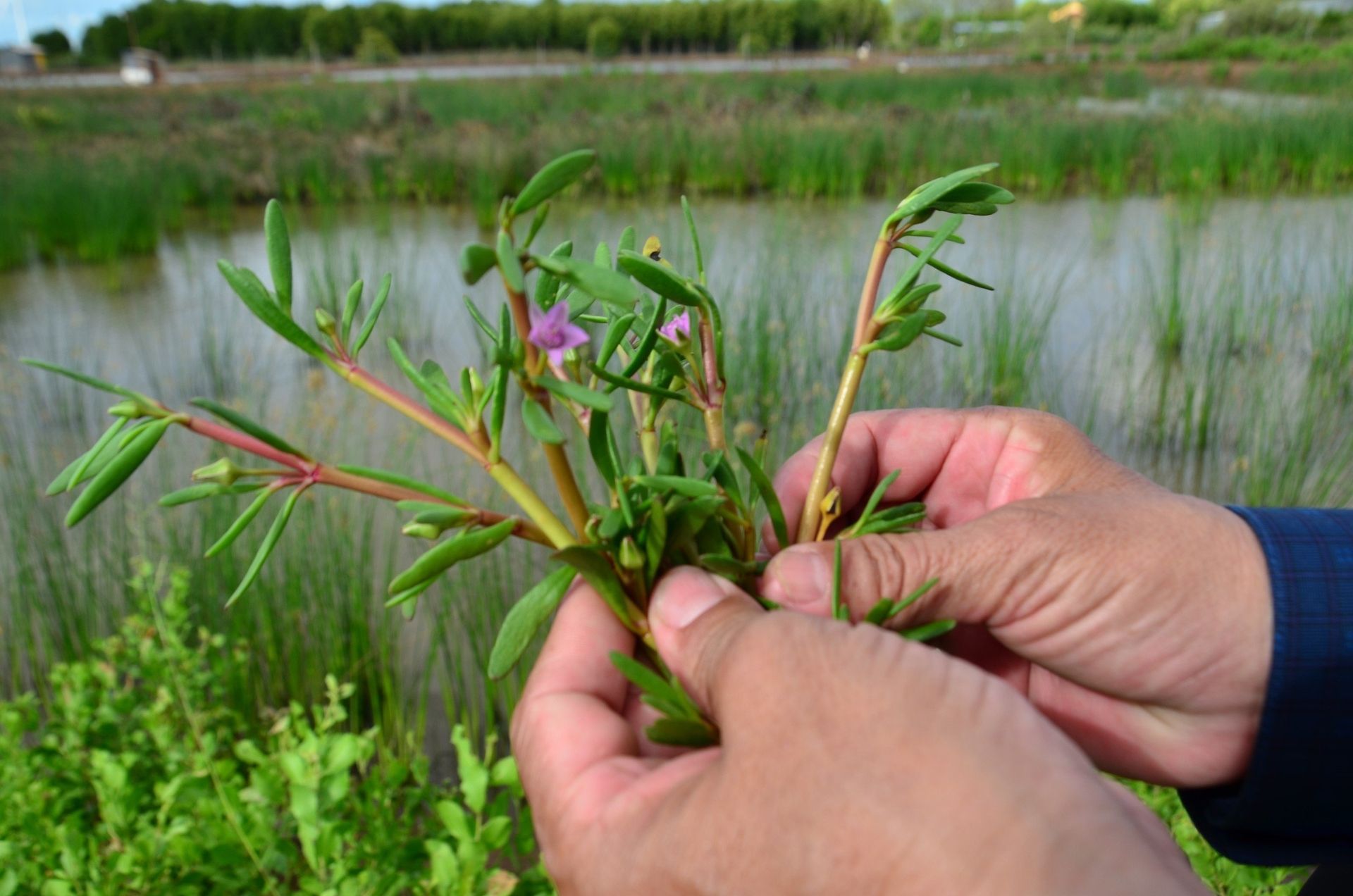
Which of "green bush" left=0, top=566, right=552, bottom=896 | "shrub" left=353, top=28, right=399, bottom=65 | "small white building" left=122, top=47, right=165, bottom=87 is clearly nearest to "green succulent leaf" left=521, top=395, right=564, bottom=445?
"green bush" left=0, top=566, right=552, bottom=896

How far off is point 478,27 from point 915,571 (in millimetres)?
40389

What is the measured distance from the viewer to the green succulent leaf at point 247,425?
1.68 feet

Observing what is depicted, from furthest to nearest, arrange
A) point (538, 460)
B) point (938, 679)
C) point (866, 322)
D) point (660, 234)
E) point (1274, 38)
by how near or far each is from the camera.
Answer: point (1274, 38), point (660, 234), point (538, 460), point (866, 322), point (938, 679)

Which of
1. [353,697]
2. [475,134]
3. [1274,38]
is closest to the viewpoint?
[353,697]

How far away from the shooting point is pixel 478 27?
36.7 meters

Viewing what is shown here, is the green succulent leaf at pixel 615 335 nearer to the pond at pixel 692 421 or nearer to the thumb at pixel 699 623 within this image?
the thumb at pixel 699 623

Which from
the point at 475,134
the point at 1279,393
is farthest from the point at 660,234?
the point at 475,134

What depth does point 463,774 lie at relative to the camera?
1.20 m

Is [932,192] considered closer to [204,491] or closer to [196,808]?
[204,491]

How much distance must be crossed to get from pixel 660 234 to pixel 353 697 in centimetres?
221

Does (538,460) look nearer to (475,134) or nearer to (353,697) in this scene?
(353,697)

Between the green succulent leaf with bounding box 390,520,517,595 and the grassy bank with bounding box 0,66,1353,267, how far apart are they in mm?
5090

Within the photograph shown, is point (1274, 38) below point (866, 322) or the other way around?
the other way around

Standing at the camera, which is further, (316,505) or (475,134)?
(475,134)
